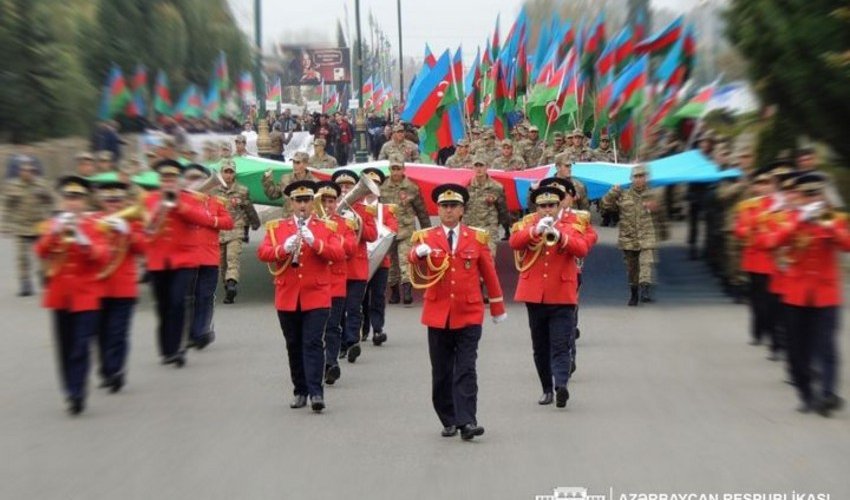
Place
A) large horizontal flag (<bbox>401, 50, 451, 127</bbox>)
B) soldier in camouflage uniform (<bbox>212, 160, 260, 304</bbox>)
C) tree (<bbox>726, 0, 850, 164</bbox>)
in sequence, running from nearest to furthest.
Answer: tree (<bbox>726, 0, 850, 164</bbox>) → soldier in camouflage uniform (<bbox>212, 160, 260, 304</bbox>) → large horizontal flag (<bbox>401, 50, 451, 127</bbox>)

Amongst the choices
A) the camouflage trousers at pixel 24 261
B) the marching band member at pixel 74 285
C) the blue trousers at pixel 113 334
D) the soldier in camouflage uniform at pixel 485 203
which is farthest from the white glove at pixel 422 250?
the camouflage trousers at pixel 24 261

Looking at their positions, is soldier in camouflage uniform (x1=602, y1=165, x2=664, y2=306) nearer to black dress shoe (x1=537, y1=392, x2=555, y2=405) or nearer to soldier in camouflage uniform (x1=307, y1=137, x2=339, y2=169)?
black dress shoe (x1=537, y1=392, x2=555, y2=405)

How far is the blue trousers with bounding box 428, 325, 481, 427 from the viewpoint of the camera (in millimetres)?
8206

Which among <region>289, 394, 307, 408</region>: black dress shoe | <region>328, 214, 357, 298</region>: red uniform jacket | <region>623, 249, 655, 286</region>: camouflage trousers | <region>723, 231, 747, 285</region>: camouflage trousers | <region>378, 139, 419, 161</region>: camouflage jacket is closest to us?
<region>723, 231, 747, 285</region>: camouflage trousers

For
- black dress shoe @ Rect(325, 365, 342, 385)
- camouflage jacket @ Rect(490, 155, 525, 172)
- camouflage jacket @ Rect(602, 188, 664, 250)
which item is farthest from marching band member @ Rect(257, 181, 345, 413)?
camouflage jacket @ Rect(490, 155, 525, 172)

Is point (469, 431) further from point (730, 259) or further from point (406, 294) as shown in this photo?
point (406, 294)

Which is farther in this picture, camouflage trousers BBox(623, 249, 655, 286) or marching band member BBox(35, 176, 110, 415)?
camouflage trousers BBox(623, 249, 655, 286)

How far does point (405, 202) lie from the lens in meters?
15.3

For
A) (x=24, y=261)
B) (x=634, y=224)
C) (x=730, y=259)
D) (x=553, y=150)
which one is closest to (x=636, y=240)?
(x=634, y=224)

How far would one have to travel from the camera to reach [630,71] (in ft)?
13.0

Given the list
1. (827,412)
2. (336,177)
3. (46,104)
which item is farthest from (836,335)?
(46,104)

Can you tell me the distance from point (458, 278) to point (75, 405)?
8.70 feet

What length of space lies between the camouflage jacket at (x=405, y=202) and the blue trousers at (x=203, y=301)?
3.53 m

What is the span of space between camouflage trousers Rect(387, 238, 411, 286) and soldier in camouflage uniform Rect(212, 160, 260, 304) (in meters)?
1.60
